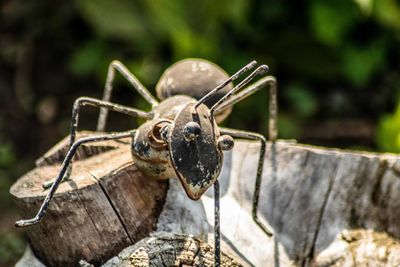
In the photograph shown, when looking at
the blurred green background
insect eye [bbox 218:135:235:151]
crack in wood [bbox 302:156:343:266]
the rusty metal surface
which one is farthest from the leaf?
insect eye [bbox 218:135:235:151]

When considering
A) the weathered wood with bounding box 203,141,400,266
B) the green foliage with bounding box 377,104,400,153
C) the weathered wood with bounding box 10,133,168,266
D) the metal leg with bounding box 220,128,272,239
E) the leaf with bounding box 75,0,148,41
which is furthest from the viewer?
the leaf with bounding box 75,0,148,41

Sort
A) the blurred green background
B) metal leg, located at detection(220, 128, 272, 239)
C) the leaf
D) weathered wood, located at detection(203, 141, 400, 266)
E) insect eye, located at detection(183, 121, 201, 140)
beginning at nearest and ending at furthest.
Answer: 1. insect eye, located at detection(183, 121, 201, 140)
2. metal leg, located at detection(220, 128, 272, 239)
3. weathered wood, located at detection(203, 141, 400, 266)
4. the blurred green background
5. the leaf

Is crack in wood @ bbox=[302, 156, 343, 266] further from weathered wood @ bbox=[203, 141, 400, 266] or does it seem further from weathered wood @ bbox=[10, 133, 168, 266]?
weathered wood @ bbox=[10, 133, 168, 266]

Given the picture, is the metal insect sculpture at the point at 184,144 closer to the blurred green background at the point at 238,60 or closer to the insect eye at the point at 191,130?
the insect eye at the point at 191,130

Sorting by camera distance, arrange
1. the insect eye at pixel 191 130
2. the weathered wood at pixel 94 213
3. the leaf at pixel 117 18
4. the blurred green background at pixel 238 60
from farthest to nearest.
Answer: the leaf at pixel 117 18 < the blurred green background at pixel 238 60 < the weathered wood at pixel 94 213 < the insect eye at pixel 191 130

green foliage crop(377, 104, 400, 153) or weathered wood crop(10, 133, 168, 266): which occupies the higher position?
green foliage crop(377, 104, 400, 153)

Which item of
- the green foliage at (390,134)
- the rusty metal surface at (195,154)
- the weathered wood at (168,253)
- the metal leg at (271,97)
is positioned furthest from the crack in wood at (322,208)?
the green foliage at (390,134)
